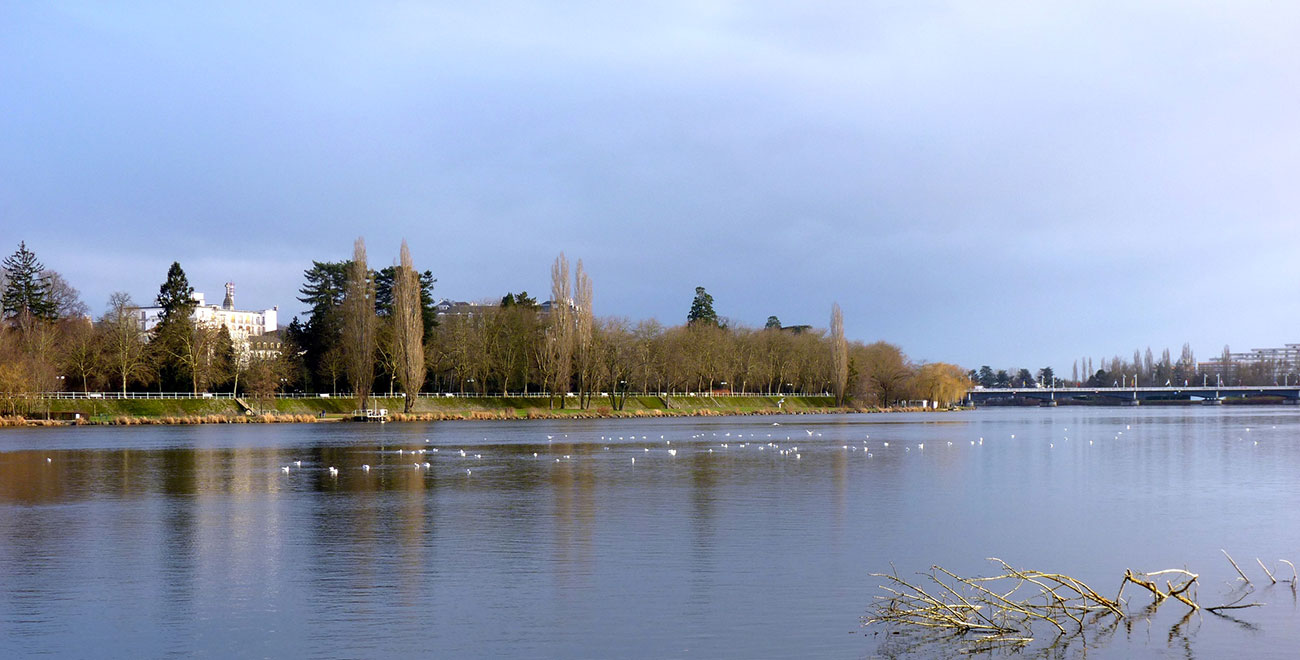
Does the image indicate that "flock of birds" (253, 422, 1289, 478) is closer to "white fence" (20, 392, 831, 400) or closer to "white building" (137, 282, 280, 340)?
"white fence" (20, 392, 831, 400)

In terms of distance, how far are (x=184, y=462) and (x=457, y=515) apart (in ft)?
59.1

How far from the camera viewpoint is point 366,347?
74125 mm

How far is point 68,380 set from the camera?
7825cm

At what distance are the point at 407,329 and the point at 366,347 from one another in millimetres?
3243

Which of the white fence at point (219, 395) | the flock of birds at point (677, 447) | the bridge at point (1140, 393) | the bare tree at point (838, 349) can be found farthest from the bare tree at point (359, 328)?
the bridge at point (1140, 393)

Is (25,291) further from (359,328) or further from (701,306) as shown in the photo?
(701,306)

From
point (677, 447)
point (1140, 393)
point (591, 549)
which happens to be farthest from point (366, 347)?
point (1140, 393)

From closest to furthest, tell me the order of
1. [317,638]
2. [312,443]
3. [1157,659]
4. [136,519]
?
1. [1157,659]
2. [317,638]
3. [136,519]
4. [312,443]

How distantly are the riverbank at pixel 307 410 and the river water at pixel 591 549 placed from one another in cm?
3870

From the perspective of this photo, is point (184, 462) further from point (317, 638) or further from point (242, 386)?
point (242, 386)

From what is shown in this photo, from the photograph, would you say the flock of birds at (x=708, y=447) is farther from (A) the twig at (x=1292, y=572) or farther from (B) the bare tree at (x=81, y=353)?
(B) the bare tree at (x=81, y=353)

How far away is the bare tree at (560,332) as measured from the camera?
7925 centimetres

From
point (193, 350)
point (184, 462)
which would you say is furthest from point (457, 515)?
point (193, 350)

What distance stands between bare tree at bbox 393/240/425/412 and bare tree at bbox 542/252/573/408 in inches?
381
